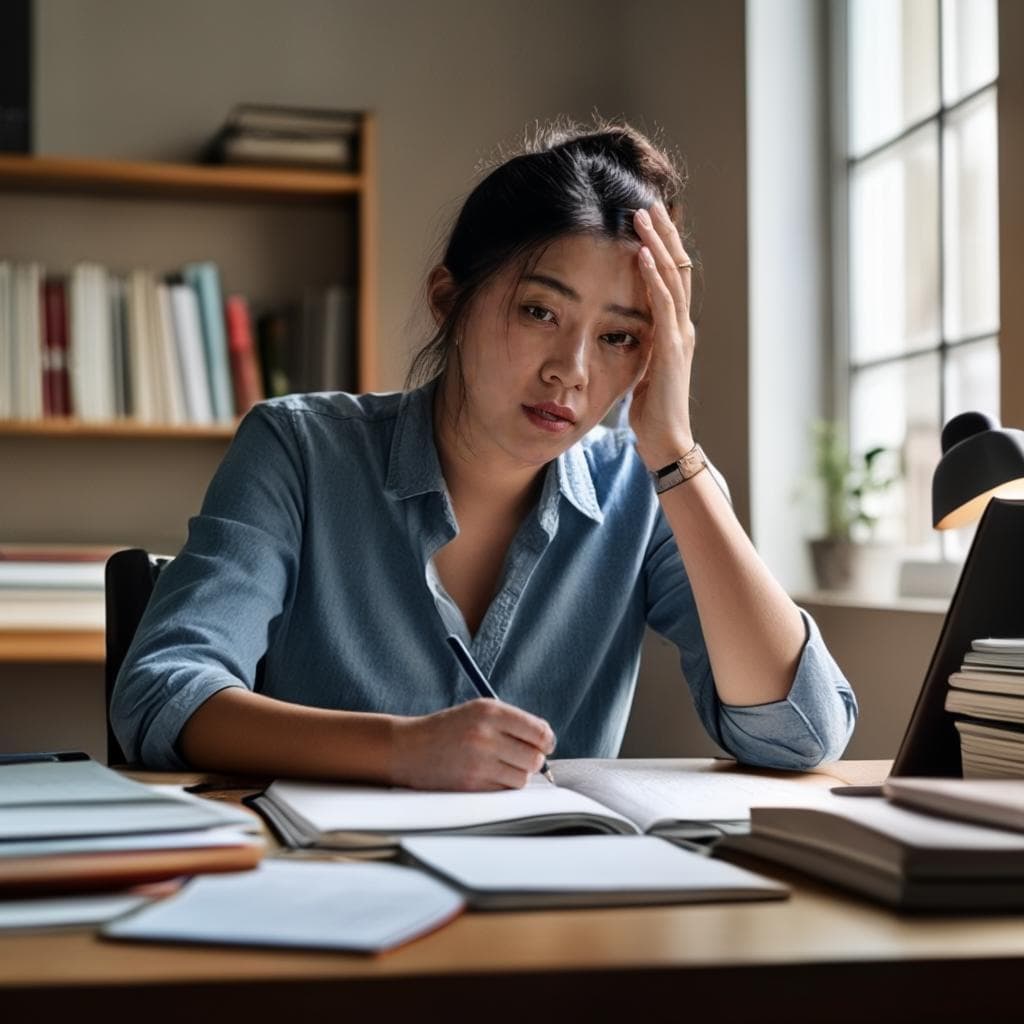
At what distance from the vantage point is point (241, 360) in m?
2.95

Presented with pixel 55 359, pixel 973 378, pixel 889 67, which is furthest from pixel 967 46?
pixel 55 359

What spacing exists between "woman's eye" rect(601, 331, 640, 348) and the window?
1.00 meters

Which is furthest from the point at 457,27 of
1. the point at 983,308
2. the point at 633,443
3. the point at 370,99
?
the point at 633,443

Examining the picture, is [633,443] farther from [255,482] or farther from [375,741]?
[375,741]

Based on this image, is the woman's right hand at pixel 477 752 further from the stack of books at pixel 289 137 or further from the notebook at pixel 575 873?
the stack of books at pixel 289 137

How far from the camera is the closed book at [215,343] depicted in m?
2.93

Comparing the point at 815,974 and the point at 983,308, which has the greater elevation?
the point at 983,308

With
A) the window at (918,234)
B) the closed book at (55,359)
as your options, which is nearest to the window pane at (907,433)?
the window at (918,234)

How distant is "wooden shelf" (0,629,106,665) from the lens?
103 inches

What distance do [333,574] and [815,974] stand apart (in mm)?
946

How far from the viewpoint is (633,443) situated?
5.59 feet

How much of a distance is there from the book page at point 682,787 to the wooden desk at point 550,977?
0.28 metres

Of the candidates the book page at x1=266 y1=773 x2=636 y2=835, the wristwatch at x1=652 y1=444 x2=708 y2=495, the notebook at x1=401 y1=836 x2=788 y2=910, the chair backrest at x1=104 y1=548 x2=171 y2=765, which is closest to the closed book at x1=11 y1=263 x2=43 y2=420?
the chair backrest at x1=104 y1=548 x2=171 y2=765

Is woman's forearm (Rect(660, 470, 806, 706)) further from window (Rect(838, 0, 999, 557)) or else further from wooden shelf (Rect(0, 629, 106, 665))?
wooden shelf (Rect(0, 629, 106, 665))
